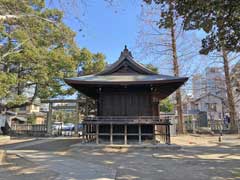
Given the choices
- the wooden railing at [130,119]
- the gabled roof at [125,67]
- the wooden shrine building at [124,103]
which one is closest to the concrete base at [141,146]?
the wooden shrine building at [124,103]

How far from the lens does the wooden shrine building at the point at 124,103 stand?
41.1 feet

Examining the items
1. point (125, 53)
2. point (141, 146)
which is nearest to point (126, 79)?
point (125, 53)

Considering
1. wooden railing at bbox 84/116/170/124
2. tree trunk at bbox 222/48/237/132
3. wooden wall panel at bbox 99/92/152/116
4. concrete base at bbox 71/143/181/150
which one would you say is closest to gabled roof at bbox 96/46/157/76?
wooden wall panel at bbox 99/92/152/116

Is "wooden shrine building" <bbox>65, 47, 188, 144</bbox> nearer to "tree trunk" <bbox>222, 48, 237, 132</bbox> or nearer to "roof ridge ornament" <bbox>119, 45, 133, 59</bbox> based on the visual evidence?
"roof ridge ornament" <bbox>119, 45, 133, 59</bbox>

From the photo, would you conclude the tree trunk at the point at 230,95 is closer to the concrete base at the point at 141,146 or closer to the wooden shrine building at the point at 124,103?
the wooden shrine building at the point at 124,103

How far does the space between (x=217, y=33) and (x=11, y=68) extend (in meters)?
20.1

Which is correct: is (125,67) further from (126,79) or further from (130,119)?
(130,119)

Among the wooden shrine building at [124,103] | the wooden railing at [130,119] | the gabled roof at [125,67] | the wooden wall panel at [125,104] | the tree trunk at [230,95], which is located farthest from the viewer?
the tree trunk at [230,95]

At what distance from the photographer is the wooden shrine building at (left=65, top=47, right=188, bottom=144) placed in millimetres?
12539

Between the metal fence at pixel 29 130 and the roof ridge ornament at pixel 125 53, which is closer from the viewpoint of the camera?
the roof ridge ornament at pixel 125 53

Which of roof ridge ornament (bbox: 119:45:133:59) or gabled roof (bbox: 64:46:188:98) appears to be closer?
Answer: gabled roof (bbox: 64:46:188:98)

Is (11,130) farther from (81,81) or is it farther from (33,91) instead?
(81,81)

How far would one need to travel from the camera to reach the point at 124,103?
13594 millimetres

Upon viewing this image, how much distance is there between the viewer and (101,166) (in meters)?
7.71
